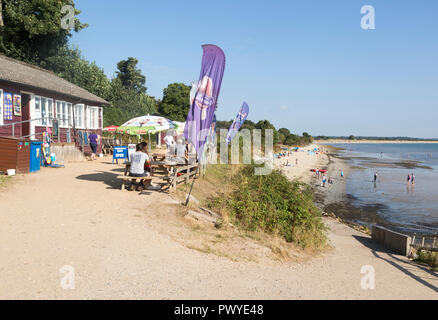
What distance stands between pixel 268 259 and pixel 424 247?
8.26 metres

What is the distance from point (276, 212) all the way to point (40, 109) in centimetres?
1439

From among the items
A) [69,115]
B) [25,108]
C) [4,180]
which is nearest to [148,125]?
[4,180]

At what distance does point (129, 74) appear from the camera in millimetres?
55969

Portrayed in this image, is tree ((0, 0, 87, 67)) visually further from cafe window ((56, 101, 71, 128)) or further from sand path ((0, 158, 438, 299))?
sand path ((0, 158, 438, 299))

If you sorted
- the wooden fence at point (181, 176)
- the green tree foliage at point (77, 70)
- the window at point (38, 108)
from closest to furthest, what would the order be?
the wooden fence at point (181, 176) < the window at point (38, 108) < the green tree foliage at point (77, 70)

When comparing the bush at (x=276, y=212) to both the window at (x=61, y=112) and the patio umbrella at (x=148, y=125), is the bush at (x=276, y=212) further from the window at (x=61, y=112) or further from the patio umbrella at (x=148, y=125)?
the window at (x=61, y=112)

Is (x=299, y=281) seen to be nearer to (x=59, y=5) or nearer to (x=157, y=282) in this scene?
(x=157, y=282)

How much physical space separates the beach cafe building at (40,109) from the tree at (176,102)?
35822 millimetres

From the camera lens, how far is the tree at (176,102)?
192 feet

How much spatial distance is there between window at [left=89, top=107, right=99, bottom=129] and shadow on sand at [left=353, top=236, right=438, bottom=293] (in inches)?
748

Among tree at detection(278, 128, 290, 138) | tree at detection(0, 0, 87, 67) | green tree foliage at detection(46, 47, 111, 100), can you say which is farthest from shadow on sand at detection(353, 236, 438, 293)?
tree at detection(278, 128, 290, 138)

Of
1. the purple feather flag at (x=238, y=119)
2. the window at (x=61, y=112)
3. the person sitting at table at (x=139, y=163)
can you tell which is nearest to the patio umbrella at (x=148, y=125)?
the person sitting at table at (x=139, y=163)
